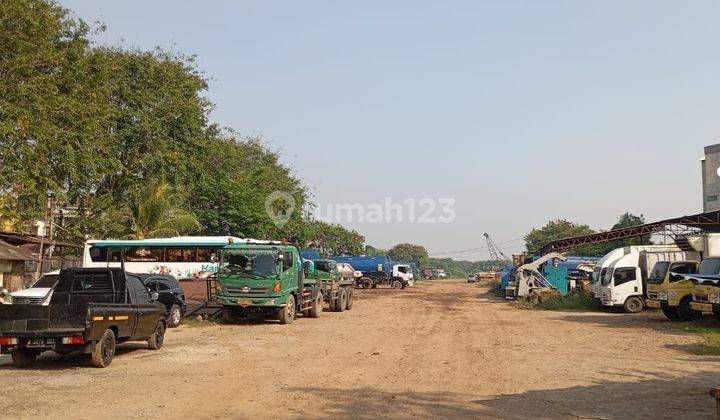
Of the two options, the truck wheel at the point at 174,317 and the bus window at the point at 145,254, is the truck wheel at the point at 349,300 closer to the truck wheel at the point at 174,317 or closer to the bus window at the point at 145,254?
the truck wheel at the point at 174,317

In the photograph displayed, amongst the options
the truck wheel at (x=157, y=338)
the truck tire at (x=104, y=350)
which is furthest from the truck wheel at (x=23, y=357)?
the truck wheel at (x=157, y=338)

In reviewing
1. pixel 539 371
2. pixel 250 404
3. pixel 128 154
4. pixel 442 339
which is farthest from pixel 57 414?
pixel 128 154

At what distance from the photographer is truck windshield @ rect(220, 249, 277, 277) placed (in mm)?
20922

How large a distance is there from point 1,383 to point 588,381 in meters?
9.56

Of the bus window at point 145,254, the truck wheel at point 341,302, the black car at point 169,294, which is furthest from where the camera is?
the bus window at point 145,254

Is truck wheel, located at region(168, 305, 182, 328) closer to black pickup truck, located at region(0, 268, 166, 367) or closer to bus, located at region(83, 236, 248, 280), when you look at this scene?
black pickup truck, located at region(0, 268, 166, 367)

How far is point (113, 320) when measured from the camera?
1191 centimetres

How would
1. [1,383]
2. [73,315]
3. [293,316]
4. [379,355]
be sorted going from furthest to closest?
[293,316] < [379,355] < [73,315] < [1,383]

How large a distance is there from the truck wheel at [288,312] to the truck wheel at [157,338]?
6857 millimetres

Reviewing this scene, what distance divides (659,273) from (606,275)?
417 centimetres

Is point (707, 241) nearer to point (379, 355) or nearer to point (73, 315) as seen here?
point (379, 355)

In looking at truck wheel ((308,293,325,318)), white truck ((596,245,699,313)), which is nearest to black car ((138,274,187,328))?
truck wheel ((308,293,325,318))

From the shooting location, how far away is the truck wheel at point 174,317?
20.6m

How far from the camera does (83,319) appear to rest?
11.4 meters
